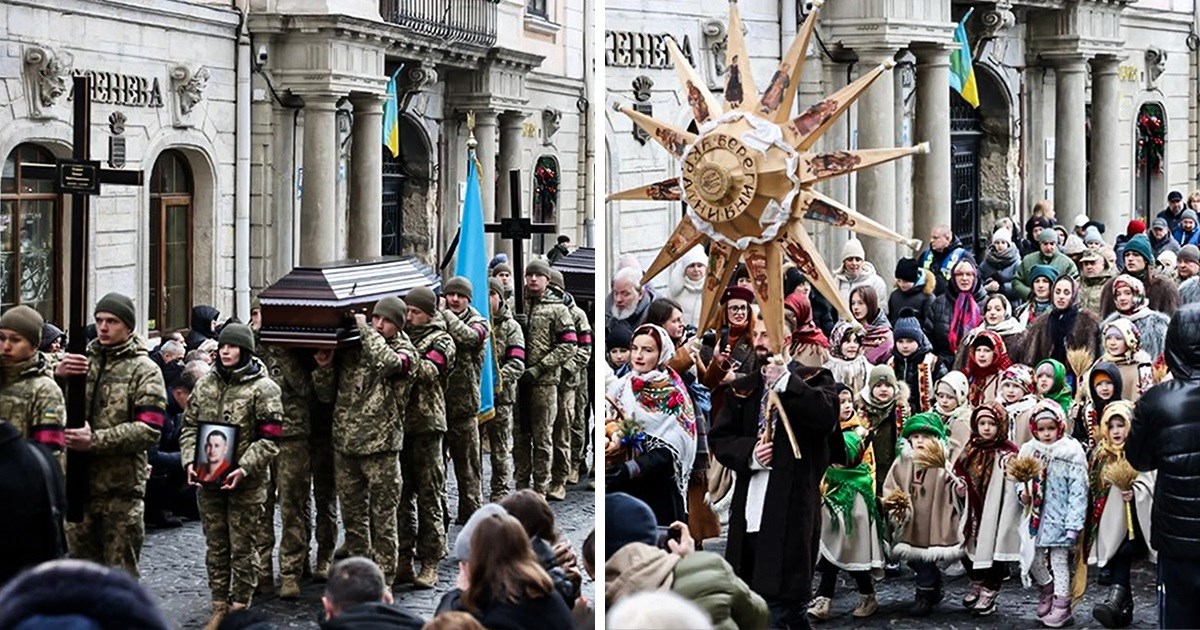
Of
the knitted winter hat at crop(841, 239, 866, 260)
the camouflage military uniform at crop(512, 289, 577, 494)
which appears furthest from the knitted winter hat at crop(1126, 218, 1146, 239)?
the knitted winter hat at crop(841, 239, 866, 260)

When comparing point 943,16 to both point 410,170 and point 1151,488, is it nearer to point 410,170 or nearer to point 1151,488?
point 1151,488

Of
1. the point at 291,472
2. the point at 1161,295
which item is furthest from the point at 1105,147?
the point at 291,472

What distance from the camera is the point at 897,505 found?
884 cm

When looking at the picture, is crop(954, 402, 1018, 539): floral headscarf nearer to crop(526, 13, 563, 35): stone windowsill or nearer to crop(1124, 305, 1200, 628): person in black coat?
crop(1124, 305, 1200, 628): person in black coat

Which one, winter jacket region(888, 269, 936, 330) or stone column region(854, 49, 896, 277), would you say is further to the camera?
winter jacket region(888, 269, 936, 330)

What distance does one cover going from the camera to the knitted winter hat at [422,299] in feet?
32.7

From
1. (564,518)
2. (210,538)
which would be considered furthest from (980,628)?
(210,538)

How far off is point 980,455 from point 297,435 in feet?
9.10

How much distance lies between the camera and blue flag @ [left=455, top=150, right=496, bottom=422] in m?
11.1

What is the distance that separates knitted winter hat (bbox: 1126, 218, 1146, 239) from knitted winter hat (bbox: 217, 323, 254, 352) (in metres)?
4.90

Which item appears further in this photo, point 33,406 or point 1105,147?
point 1105,147

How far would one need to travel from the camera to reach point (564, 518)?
1008 centimetres

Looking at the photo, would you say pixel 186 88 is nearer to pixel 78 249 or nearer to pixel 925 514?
pixel 78 249

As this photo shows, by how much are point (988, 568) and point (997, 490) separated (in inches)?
15.9
